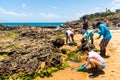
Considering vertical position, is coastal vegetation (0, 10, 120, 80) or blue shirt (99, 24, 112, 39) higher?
blue shirt (99, 24, 112, 39)

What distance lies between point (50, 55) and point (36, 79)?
2242 mm

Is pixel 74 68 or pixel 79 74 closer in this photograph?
pixel 79 74

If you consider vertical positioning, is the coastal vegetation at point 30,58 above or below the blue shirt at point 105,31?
below

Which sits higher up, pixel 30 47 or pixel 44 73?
pixel 30 47

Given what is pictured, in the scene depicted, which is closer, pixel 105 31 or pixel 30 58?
pixel 30 58

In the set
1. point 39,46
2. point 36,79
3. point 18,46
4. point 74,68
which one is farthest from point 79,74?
point 18,46

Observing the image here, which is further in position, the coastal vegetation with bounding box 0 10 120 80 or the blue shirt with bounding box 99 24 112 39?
the blue shirt with bounding box 99 24 112 39

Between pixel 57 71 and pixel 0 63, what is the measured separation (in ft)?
8.89

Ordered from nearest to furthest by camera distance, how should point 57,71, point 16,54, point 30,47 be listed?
1. point 57,71
2. point 16,54
3. point 30,47

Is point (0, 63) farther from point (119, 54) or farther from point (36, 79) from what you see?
point (119, 54)

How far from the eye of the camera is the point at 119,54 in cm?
1320

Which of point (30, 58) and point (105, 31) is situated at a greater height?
point (105, 31)

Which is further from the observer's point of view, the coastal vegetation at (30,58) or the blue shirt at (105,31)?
the blue shirt at (105,31)

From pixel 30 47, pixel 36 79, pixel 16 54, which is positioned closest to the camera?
pixel 36 79
